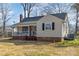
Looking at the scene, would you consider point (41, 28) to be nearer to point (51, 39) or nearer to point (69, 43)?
point (51, 39)

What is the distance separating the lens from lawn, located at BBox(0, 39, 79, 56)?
968cm

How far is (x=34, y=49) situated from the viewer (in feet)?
32.2

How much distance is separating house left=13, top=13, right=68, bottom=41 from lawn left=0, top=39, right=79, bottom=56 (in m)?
0.19

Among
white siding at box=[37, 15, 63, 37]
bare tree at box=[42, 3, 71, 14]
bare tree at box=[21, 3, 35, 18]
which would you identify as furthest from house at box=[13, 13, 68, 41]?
bare tree at box=[21, 3, 35, 18]

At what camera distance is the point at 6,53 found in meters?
9.68

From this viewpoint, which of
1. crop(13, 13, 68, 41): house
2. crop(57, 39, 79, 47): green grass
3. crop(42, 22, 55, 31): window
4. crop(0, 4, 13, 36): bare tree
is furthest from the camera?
crop(42, 22, 55, 31): window

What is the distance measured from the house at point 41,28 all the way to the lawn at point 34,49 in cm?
19

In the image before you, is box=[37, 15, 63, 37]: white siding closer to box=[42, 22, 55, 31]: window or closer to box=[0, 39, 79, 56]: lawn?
box=[42, 22, 55, 31]: window

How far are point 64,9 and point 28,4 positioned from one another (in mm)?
1091

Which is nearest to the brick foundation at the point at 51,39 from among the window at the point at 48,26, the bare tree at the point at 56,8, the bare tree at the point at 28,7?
the window at the point at 48,26

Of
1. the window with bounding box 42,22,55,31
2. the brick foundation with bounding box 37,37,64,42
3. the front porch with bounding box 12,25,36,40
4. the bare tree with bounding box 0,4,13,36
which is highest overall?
the bare tree with bounding box 0,4,13,36

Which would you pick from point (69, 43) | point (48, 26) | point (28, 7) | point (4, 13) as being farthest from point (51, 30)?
point (4, 13)

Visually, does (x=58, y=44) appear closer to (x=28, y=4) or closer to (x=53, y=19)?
(x=53, y=19)

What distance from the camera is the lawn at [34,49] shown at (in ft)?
31.8
